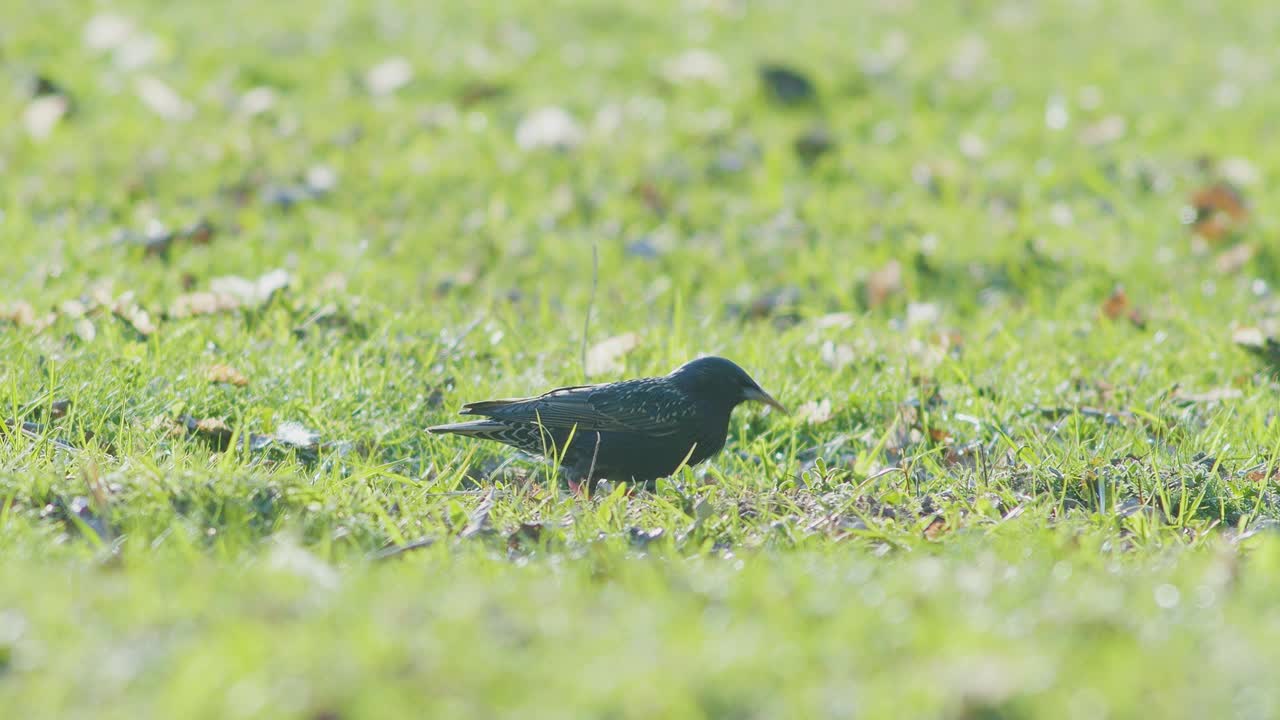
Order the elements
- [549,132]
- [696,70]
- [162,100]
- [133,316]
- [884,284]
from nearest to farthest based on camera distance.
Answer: [133,316]
[884,284]
[549,132]
[162,100]
[696,70]

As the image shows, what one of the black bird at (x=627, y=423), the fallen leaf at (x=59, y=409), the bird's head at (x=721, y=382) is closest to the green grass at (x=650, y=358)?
the fallen leaf at (x=59, y=409)

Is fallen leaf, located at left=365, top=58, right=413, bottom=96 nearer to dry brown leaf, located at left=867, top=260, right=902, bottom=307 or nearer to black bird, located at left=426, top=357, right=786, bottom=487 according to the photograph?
dry brown leaf, located at left=867, top=260, right=902, bottom=307

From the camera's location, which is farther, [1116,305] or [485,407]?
[1116,305]

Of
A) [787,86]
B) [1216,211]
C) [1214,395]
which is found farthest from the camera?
[787,86]

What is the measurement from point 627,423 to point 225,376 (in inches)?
54.8

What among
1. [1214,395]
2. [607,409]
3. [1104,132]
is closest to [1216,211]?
[1104,132]

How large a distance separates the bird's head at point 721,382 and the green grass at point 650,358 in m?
0.26

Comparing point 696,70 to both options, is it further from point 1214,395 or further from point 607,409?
point 607,409

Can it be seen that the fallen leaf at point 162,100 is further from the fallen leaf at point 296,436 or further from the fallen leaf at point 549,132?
the fallen leaf at point 296,436

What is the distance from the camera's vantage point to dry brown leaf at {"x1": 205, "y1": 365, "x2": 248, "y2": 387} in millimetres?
4473

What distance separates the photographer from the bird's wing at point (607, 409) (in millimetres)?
4113

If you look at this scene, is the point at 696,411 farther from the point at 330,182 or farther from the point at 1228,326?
the point at 330,182

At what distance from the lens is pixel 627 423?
4.14 m

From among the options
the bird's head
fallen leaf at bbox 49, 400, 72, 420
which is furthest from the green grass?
the bird's head
